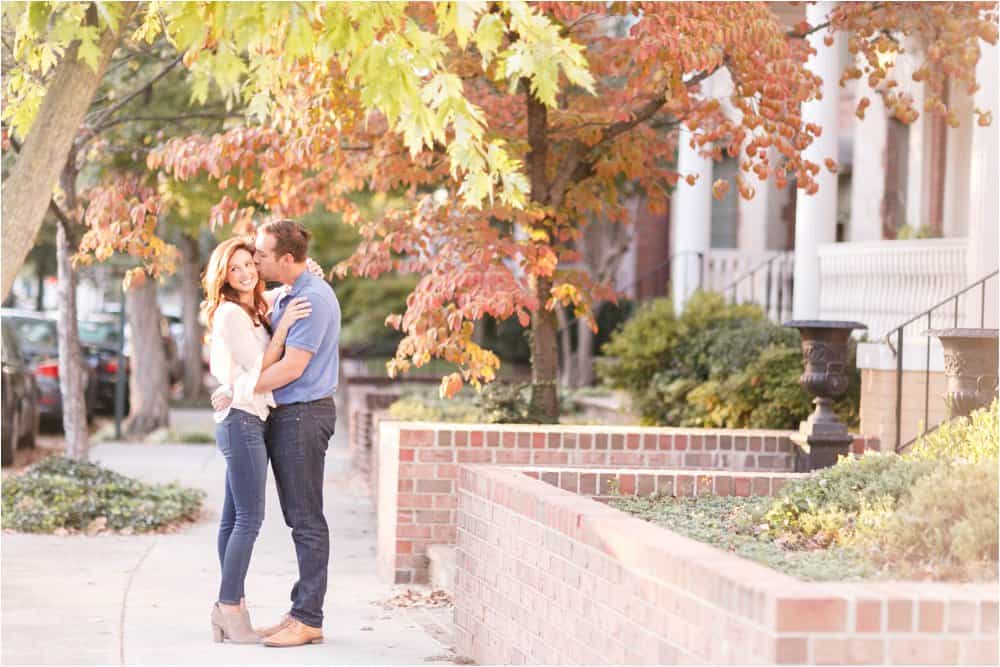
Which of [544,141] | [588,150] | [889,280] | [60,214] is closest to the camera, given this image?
[544,141]

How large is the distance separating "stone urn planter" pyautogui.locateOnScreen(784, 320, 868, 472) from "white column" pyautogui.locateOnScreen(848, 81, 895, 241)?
379 inches

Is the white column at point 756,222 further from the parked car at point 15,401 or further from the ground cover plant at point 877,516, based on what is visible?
the ground cover plant at point 877,516

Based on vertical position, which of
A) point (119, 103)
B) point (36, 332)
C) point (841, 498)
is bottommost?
point (841, 498)

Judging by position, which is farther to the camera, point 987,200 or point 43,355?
point 43,355

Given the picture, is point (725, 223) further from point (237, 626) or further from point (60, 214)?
point (237, 626)

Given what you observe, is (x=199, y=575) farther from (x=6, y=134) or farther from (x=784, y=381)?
(x=784, y=381)

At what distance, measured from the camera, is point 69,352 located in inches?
504

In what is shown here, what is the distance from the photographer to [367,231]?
32.8 feet

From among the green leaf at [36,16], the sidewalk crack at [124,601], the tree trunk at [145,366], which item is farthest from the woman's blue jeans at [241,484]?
the tree trunk at [145,366]

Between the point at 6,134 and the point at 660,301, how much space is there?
631 centimetres

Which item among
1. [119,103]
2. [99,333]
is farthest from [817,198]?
[99,333]

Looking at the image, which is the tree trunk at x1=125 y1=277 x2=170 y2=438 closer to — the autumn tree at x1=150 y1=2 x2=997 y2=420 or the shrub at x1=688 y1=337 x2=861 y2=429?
the autumn tree at x1=150 y1=2 x2=997 y2=420

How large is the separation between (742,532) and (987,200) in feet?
21.7

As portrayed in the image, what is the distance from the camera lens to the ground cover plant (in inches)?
186
